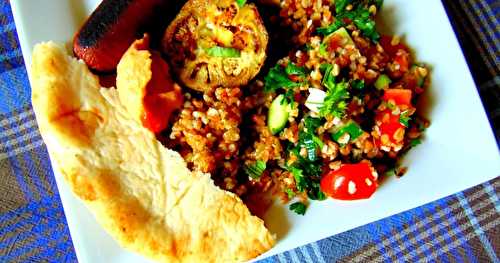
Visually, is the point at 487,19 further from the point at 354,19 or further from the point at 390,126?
the point at 390,126

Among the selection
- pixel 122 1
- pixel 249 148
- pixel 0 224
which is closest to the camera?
pixel 122 1

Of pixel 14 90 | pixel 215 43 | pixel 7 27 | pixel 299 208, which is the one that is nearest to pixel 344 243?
pixel 299 208

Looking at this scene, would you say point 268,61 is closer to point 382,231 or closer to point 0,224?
point 382,231

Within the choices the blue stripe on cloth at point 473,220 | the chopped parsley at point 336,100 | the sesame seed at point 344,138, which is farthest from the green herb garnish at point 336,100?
the blue stripe on cloth at point 473,220

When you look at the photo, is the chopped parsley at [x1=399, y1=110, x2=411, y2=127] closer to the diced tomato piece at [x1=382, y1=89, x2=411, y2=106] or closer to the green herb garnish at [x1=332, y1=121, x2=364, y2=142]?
the diced tomato piece at [x1=382, y1=89, x2=411, y2=106]

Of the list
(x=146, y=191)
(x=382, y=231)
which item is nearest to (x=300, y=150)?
(x=146, y=191)
